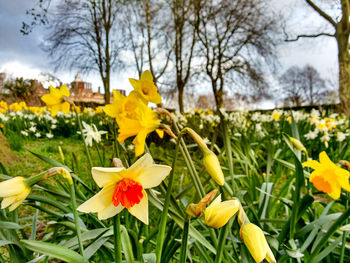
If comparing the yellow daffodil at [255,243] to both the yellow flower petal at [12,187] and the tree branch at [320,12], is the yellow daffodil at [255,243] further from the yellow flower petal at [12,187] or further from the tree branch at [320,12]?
the tree branch at [320,12]

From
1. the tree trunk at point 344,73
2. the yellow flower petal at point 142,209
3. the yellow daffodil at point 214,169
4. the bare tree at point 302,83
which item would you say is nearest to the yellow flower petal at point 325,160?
the yellow daffodil at point 214,169

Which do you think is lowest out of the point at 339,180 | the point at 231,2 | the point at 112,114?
the point at 339,180

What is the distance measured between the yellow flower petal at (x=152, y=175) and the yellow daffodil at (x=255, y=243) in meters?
0.17

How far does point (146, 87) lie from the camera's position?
69cm

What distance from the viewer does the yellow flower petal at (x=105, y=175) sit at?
0.44 meters

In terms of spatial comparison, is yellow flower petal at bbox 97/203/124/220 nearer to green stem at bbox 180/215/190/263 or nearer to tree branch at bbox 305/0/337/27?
green stem at bbox 180/215/190/263

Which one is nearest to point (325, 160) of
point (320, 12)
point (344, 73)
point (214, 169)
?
point (214, 169)

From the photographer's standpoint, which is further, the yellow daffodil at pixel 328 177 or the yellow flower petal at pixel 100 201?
the yellow daffodil at pixel 328 177

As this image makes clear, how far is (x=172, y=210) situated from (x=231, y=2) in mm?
15443

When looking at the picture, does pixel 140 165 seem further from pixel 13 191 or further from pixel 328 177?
pixel 328 177

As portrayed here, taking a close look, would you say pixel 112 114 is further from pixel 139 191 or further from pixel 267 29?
pixel 267 29

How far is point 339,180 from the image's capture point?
2.51ft

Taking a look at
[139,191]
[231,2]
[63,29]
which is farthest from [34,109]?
[231,2]

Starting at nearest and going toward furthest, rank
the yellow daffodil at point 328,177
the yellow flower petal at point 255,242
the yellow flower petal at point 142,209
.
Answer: the yellow flower petal at point 255,242, the yellow flower petal at point 142,209, the yellow daffodil at point 328,177
